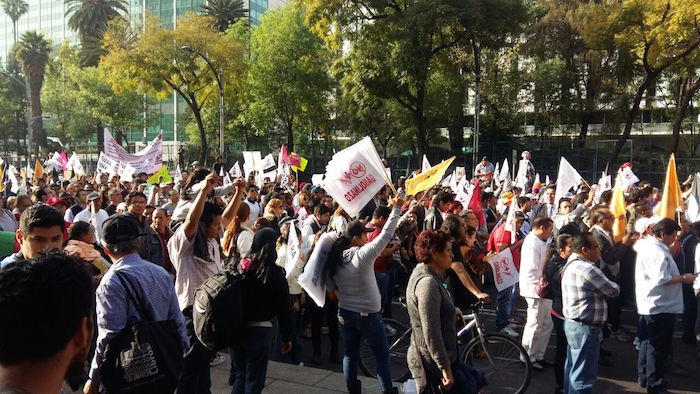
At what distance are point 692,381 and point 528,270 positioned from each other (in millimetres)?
2025

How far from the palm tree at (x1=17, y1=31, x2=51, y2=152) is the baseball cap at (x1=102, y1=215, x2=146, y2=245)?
56.1 metres

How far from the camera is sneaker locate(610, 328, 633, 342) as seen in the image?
766 centimetres

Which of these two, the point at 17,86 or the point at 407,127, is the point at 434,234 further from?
the point at 17,86

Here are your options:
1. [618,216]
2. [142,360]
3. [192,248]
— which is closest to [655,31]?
[618,216]

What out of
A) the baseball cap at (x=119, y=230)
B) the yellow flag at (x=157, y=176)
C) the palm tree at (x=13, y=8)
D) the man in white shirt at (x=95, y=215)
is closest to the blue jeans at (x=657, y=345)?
the baseball cap at (x=119, y=230)

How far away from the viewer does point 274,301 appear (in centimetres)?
425

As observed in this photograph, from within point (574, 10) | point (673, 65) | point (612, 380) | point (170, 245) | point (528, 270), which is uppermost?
point (574, 10)

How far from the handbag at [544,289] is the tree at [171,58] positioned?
88.8 feet

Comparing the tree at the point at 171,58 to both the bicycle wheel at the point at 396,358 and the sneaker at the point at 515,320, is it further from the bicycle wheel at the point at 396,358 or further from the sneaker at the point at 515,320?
the bicycle wheel at the point at 396,358

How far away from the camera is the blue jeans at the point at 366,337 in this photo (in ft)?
16.5

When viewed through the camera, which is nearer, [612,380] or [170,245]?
[170,245]

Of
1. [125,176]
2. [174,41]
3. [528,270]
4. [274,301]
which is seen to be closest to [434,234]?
[274,301]

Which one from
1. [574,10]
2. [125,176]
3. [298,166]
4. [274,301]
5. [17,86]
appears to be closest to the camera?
[274,301]

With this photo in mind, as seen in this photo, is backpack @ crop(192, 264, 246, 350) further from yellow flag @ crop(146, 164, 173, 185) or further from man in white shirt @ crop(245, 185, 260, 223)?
yellow flag @ crop(146, 164, 173, 185)
